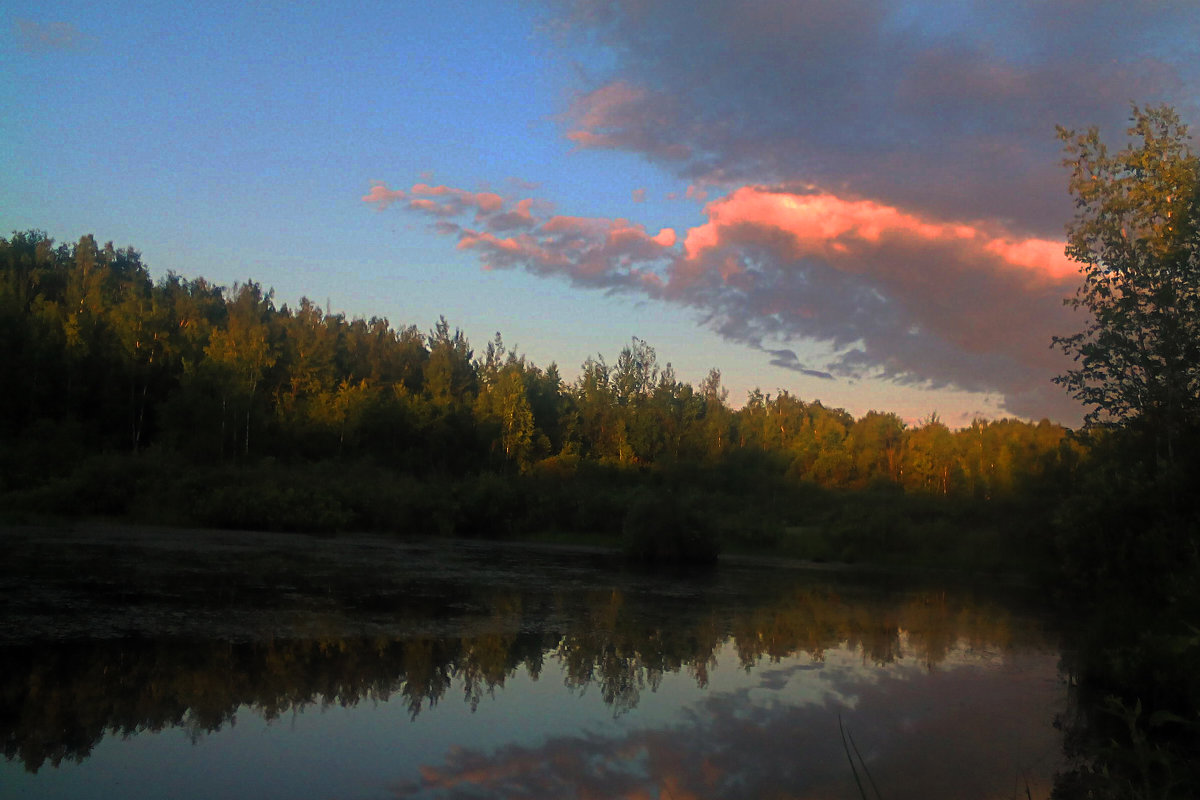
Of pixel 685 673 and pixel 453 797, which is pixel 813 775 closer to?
pixel 453 797

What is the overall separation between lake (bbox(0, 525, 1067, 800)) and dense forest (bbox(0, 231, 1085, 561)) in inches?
457

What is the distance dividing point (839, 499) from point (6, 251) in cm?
7496

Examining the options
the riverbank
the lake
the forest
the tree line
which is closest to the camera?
the lake

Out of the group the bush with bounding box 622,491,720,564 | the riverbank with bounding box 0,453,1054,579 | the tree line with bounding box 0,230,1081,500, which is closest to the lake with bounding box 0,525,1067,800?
the bush with bounding box 622,491,720,564

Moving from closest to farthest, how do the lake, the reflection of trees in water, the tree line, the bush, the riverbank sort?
the lake < the reflection of trees in water < the bush < the riverbank < the tree line

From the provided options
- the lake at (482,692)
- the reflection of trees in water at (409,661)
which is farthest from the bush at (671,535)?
the reflection of trees in water at (409,661)

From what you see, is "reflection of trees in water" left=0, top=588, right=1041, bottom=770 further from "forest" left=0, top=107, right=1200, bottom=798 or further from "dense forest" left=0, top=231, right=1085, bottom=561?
"dense forest" left=0, top=231, right=1085, bottom=561

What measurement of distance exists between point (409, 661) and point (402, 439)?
54856mm

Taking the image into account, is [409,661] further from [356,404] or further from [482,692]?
[356,404]

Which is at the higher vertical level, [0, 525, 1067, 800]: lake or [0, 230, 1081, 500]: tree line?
[0, 230, 1081, 500]: tree line

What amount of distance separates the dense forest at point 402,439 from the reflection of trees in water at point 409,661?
9.79m

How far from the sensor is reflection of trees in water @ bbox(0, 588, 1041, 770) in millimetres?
7852

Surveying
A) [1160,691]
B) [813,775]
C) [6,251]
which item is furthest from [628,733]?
[6,251]

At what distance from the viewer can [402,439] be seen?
211ft
